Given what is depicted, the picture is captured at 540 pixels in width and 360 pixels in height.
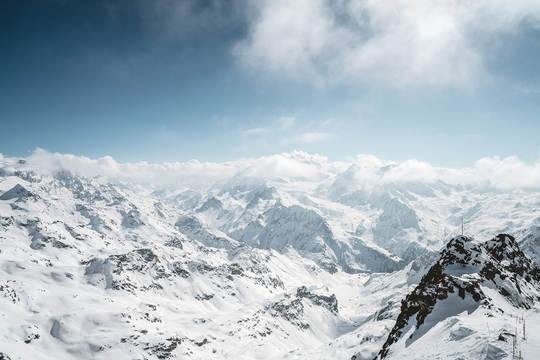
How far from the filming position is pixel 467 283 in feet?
103

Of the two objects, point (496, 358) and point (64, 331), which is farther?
point (64, 331)

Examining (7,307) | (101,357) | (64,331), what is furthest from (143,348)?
(7,307)

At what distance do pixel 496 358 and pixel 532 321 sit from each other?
12150mm

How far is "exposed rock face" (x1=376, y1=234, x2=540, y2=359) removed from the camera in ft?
101

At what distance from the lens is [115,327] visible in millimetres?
137750

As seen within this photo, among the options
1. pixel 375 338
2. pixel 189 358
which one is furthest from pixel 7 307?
pixel 375 338

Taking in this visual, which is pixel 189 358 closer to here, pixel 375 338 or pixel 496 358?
pixel 375 338

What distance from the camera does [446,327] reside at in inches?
996

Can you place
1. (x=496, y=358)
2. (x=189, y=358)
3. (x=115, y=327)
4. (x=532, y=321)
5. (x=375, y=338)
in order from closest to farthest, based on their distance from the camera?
(x=496, y=358) < (x=532, y=321) < (x=375, y=338) < (x=189, y=358) < (x=115, y=327)

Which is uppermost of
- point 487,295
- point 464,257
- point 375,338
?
point 464,257

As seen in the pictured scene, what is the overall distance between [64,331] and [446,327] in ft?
560

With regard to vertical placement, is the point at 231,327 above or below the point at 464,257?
below

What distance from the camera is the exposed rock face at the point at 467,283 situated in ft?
101

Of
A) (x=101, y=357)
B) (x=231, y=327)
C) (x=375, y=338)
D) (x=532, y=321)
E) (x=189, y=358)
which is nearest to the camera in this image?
(x=532, y=321)
